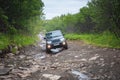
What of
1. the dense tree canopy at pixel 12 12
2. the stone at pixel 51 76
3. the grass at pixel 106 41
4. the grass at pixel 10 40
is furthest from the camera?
the dense tree canopy at pixel 12 12

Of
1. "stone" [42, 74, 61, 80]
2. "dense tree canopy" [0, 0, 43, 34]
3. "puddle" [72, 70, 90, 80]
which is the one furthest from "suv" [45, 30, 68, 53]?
"stone" [42, 74, 61, 80]

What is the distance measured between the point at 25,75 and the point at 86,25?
36389 mm

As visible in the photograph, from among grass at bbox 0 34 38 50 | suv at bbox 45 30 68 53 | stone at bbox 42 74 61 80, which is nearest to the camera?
stone at bbox 42 74 61 80

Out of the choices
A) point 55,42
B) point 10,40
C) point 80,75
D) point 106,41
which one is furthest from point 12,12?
point 80,75

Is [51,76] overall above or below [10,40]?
below

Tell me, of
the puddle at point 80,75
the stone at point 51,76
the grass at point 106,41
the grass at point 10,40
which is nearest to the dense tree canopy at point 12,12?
the grass at point 10,40

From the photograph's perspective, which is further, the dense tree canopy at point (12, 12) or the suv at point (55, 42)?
the dense tree canopy at point (12, 12)

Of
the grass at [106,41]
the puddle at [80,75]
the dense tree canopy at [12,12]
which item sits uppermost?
the dense tree canopy at [12,12]

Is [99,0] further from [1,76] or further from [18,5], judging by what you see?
[1,76]

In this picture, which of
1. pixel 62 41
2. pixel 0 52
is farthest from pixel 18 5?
pixel 0 52

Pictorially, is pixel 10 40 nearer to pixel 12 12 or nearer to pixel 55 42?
pixel 12 12

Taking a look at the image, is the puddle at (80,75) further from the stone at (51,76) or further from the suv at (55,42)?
the suv at (55,42)

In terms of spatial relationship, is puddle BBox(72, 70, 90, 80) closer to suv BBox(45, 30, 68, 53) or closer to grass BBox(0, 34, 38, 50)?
grass BBox(0, 34, 38, 50)

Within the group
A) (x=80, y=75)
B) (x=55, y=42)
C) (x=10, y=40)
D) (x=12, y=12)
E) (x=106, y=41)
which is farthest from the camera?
(x=12, y=12)
